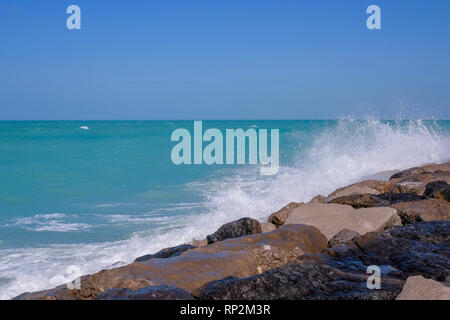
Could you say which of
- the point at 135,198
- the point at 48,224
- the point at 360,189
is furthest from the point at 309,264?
the point at 135,198

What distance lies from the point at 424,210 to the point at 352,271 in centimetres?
253

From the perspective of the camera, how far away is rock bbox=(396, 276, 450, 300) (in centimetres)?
288

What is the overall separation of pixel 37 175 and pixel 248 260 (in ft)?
56.6

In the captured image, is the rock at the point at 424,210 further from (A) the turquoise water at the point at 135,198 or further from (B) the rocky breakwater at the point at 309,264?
(A) the turquoise water at the point at 135,198

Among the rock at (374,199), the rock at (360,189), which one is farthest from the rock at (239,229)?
the rock at (360,189)

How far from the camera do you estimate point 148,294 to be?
2.98 m

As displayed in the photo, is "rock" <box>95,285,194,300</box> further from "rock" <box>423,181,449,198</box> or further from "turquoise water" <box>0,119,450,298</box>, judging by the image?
"rock" <box>423,181,449,198</box>

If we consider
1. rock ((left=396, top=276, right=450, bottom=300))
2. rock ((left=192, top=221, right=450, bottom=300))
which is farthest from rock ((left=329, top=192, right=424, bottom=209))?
rock ((left=396, top=276, right=450, bottom=300))

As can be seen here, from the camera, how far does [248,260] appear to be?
403cm

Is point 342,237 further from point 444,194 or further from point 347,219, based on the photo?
point 444,194

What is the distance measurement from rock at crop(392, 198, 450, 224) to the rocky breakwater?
1 cm

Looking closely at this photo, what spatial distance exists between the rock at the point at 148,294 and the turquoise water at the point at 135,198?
305 cm
